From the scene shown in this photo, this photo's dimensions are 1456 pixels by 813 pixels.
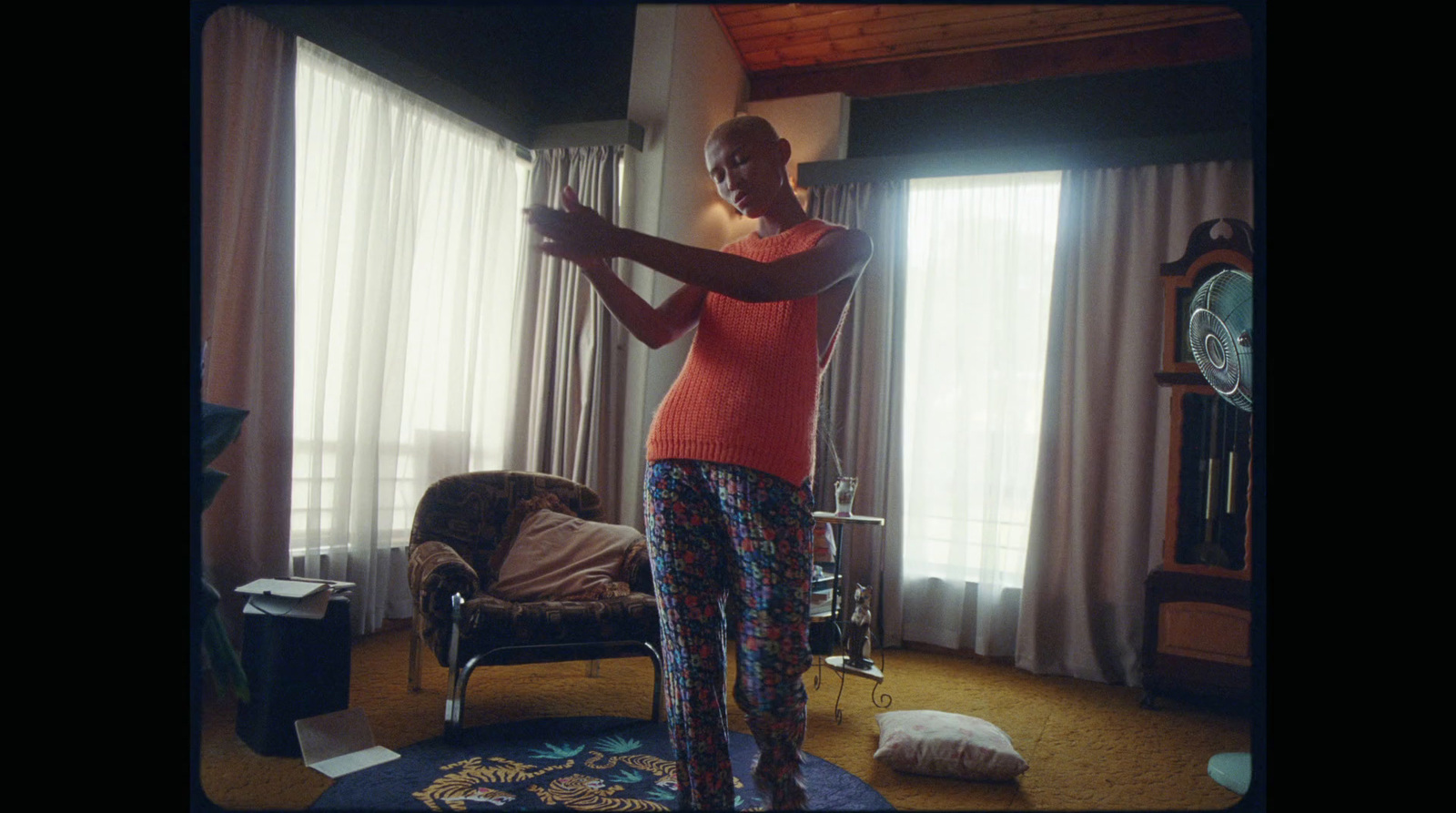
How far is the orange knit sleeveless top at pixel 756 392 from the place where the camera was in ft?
3.95

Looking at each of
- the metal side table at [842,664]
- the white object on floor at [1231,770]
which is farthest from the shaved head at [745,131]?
the white object on floor at [1231,770]

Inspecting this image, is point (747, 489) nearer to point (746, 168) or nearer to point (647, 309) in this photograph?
point (647, 309)

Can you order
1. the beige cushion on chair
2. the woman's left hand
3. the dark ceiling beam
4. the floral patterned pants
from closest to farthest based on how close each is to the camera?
the woman's left hand, the floral patterned pants, the beige cushion on chair, the dark ceiling beam

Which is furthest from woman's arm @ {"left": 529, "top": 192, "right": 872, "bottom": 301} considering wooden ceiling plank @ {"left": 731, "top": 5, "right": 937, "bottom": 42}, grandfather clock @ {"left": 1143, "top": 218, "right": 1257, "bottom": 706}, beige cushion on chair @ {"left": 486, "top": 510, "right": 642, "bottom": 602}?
wooden ceiling plank @ {"left": 731, "top": 5, "right": 937, "bottom": 42}

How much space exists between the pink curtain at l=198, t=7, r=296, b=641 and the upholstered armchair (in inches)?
20.9

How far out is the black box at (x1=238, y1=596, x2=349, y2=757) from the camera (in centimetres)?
204

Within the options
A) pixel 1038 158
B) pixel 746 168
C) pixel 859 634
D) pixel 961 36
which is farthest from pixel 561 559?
pixel 961 36

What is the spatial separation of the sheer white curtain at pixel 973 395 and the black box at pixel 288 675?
2289 millimetres

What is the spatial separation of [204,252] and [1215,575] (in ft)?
10.4

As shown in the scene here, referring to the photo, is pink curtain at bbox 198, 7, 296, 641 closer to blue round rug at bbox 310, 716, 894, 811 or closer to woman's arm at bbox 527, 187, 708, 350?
blue round rug at bbox 310, 716, 894, 811

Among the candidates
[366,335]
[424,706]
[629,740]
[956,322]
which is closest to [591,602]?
[629,740]

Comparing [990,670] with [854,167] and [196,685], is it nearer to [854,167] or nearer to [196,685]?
[854,167]

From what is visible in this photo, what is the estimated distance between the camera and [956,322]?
3.69 metres

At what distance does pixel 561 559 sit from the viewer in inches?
104
